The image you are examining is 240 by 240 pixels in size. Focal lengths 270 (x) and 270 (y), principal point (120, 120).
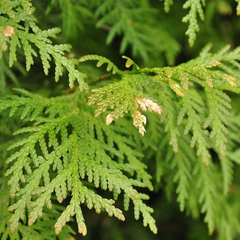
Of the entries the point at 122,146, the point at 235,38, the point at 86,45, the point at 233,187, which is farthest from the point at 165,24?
the point at 233,187

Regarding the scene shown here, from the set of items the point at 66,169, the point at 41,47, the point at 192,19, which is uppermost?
the point at 192,19

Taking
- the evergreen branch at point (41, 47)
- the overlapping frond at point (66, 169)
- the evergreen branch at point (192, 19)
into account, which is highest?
the evergreen branch at point (192, 19)

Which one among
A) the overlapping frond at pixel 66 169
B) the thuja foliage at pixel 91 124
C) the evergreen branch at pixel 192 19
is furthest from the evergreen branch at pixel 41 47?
the evergreen branch at pixel 192 19

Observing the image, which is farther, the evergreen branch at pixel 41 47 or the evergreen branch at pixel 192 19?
the evergreen branch at pixel 192 19

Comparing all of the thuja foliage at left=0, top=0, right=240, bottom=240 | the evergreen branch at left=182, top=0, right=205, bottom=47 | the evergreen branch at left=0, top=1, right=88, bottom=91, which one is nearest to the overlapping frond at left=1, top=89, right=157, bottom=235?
the thuja foliage at left=0, top=0, right=240, bottom=240

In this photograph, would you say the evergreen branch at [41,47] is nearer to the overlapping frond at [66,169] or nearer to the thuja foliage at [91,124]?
the thuja foliage at [91,124]

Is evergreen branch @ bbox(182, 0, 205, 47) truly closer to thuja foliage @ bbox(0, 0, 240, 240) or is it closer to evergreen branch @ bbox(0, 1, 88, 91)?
thuja foliage @ bbox(0, 0, 240, 240)

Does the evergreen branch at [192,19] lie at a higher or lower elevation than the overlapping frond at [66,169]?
higher

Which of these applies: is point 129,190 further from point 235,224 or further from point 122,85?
point 235,224

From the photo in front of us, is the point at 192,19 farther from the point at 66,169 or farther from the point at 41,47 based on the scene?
the point at 66,169

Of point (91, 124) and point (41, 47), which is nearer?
point (41, 47)

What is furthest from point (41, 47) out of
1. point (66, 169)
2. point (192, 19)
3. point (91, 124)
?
point (192, 19)
